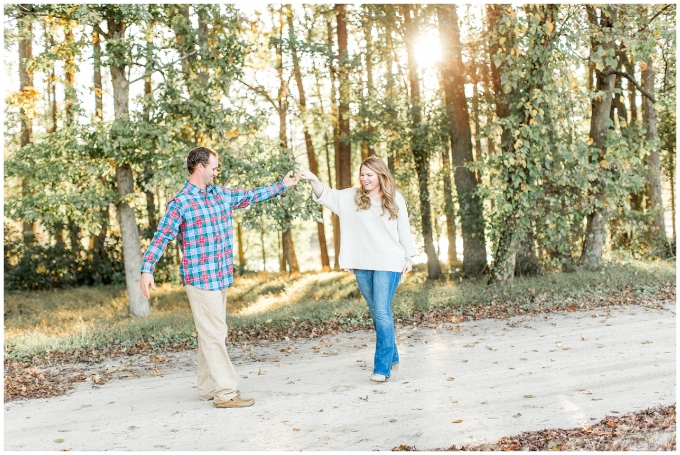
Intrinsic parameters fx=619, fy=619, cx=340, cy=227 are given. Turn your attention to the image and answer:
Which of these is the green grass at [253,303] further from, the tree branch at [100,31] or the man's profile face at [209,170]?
the tree branch at [100,31]

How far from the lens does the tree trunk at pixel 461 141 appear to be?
14273 mm

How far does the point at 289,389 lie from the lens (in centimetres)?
603

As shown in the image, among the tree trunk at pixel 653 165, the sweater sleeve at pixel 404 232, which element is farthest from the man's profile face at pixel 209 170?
the tree trunk at pixel 653 165

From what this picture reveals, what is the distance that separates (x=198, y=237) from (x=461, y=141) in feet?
35.5

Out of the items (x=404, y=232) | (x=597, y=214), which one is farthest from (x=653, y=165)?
(x=404, y=232)

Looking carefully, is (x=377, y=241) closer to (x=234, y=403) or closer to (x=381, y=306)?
(x=381, y=306)

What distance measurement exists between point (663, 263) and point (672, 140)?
25.1ft

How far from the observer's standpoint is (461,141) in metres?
15.2

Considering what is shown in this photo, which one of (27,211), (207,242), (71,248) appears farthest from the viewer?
(71,248)

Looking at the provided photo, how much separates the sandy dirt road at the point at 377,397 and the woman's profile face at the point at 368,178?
194cm

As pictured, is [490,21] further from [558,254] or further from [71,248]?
[71,248]

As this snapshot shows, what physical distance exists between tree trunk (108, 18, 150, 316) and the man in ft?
21.7

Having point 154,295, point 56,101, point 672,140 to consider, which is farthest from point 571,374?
point 56,101

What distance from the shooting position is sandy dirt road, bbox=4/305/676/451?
4715mm
